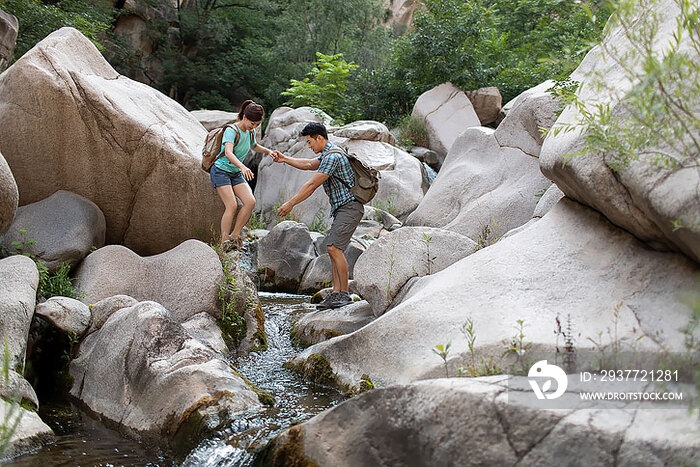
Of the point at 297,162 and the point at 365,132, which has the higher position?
the point at 297,162

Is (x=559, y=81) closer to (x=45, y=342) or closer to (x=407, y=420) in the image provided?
(x=407, y=420)

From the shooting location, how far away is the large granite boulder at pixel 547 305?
3.65 m

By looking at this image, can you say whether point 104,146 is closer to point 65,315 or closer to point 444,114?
point 65,315

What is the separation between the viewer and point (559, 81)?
285 inches

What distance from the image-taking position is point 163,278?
22.1 feet

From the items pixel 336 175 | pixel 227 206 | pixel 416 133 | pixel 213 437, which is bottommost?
pixel 416 133

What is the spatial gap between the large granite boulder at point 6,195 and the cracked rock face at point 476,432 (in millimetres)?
3712

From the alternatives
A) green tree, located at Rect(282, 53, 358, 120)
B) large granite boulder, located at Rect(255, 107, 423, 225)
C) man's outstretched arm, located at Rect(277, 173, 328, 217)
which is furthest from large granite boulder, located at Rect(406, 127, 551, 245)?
green tree, located at Rect(282, 53, 358, 120)

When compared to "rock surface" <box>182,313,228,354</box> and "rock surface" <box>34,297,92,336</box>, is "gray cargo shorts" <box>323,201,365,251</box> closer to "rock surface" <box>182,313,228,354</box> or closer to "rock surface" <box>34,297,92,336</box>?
"rock surface" <box>182,313,228,354</box>

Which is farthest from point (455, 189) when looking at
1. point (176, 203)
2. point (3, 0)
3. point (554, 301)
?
point (3, 0)

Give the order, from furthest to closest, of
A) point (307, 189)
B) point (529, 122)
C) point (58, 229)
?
point (529, 122) → point (307, 189) → point (58, 229)

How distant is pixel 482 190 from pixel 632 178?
266 inches

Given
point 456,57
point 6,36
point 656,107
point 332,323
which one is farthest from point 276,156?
point 456,57

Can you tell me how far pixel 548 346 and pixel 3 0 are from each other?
14678 mm
